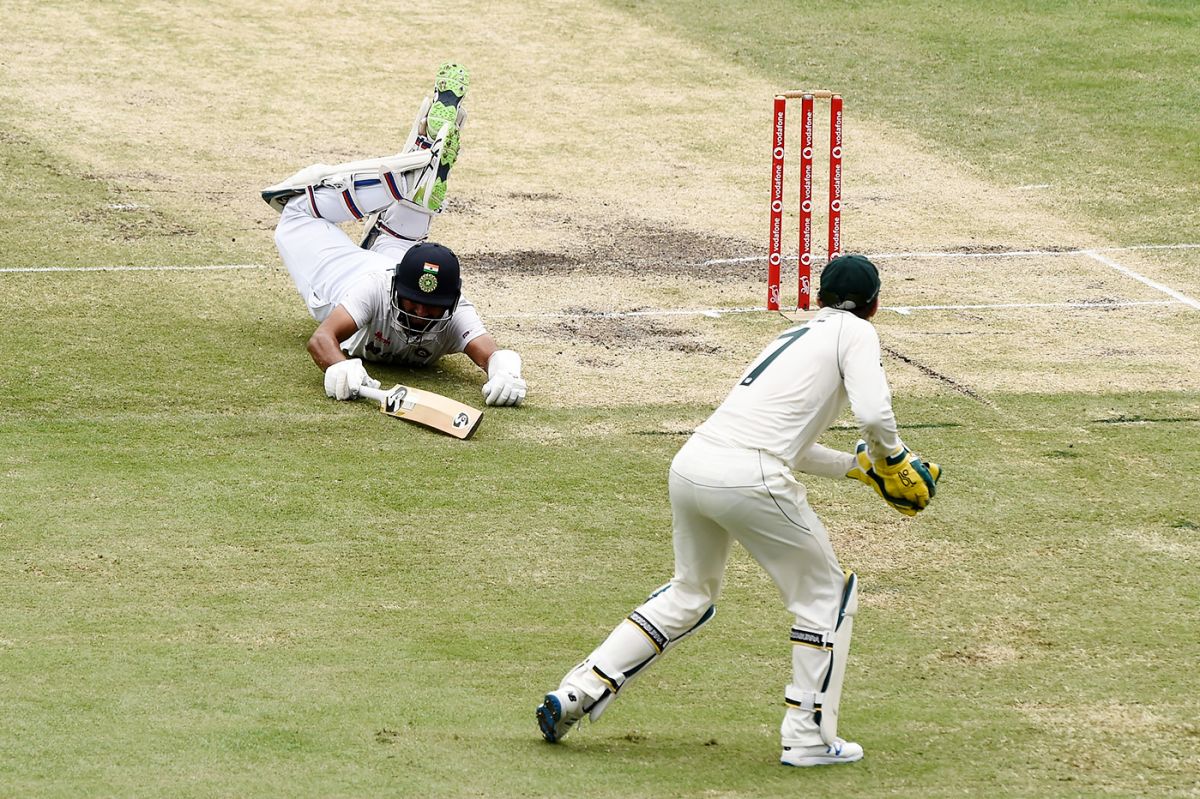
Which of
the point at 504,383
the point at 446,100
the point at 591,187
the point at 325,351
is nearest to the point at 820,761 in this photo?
the point at 504,383

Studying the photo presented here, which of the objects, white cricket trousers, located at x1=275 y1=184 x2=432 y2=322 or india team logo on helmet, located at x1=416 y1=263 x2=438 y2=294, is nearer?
india team logo on helmet, located at x1=416 y1=263 x2=438 y2=294

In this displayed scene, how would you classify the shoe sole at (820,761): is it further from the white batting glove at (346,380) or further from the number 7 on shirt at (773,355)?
the white batting glove at (346,380)

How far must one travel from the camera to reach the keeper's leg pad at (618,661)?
6.53m

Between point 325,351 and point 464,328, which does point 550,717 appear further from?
point 464,328

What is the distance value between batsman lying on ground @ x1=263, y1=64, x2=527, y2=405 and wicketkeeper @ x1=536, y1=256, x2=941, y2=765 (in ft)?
16.0

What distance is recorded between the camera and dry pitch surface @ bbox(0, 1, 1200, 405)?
1307 cm

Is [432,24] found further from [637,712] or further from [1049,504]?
[637,712]

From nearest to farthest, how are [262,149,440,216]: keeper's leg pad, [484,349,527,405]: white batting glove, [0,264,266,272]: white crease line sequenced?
[484,349,527,405]: white batting glove
[262,149,440,216]: keeper's leg pad
[0,264,266,272]: white crease line

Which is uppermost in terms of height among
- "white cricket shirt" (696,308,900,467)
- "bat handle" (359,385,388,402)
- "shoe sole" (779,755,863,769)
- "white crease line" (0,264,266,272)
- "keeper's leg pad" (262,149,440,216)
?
"white cricket shirt" (696,308,900,467)

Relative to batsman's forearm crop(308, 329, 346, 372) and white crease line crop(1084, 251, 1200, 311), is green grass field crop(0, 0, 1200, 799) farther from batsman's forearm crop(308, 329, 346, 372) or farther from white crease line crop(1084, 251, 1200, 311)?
A: batsman's forearm crop(308, 329, 346, 372)

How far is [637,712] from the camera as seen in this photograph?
702 centimetres

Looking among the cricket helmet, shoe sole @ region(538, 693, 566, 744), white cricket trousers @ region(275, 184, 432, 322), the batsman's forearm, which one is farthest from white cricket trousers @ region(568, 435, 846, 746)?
white cricket trousers @ region(275, 184, 432, 322)

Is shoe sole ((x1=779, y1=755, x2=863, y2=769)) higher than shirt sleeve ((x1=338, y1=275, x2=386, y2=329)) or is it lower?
lower

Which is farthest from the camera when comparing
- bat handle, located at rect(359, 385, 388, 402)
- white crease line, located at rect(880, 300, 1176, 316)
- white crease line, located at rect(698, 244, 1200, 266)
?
white crease line, located at rect(698, 244, 1200, 266)
